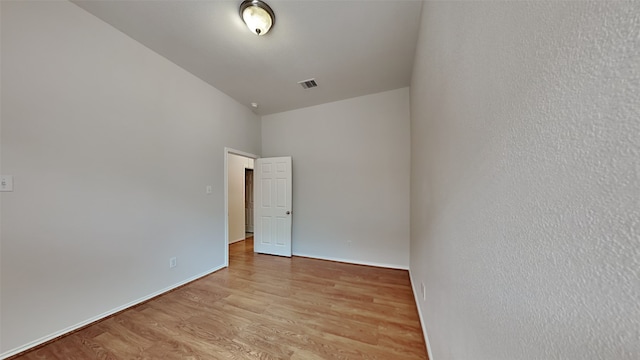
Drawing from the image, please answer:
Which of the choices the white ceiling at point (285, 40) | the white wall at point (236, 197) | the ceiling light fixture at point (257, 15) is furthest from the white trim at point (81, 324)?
the ceiling light fixture at point (257, 15)

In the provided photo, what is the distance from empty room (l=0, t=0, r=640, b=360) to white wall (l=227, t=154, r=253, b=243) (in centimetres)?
77

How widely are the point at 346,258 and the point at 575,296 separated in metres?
3.39

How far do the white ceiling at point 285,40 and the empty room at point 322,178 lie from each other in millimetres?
26

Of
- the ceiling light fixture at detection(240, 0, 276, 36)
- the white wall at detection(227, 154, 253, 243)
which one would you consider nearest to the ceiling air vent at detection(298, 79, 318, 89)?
the ceiling light fixture at detection(240, 0, 276, 36)

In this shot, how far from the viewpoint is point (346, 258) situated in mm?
3504

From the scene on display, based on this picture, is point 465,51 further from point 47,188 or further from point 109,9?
point 47,188

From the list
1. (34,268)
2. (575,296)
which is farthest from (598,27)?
(34,268)

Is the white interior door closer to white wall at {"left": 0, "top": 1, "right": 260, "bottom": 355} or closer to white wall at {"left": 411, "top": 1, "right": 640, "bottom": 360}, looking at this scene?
white wall at {"left": 0, "top": 1, "right": 260, "bottom": 355}

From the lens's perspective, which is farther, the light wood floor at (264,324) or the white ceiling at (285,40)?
the white ceiling at (285,40)

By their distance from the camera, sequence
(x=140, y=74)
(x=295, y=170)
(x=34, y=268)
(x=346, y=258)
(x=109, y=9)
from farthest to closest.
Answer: (x=295, y=170)
(x=346, y=258)
(x=140, y=74)
(x=109, y=9)
(x=34, y=268)

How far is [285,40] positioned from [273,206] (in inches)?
108

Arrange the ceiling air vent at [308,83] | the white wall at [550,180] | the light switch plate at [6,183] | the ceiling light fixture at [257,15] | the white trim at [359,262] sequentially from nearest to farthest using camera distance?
1. the white wall at [550,180]
2. the light switch plate at [6,183]
3. the ceiling light fixture at [257,15]
4. the ceiling air vent at [308,83]
5. the white trim at [359,262]

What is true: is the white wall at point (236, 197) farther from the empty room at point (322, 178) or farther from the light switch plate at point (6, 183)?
the light switch plate at point (6, 183)

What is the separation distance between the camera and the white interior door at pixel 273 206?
383 centimetres
